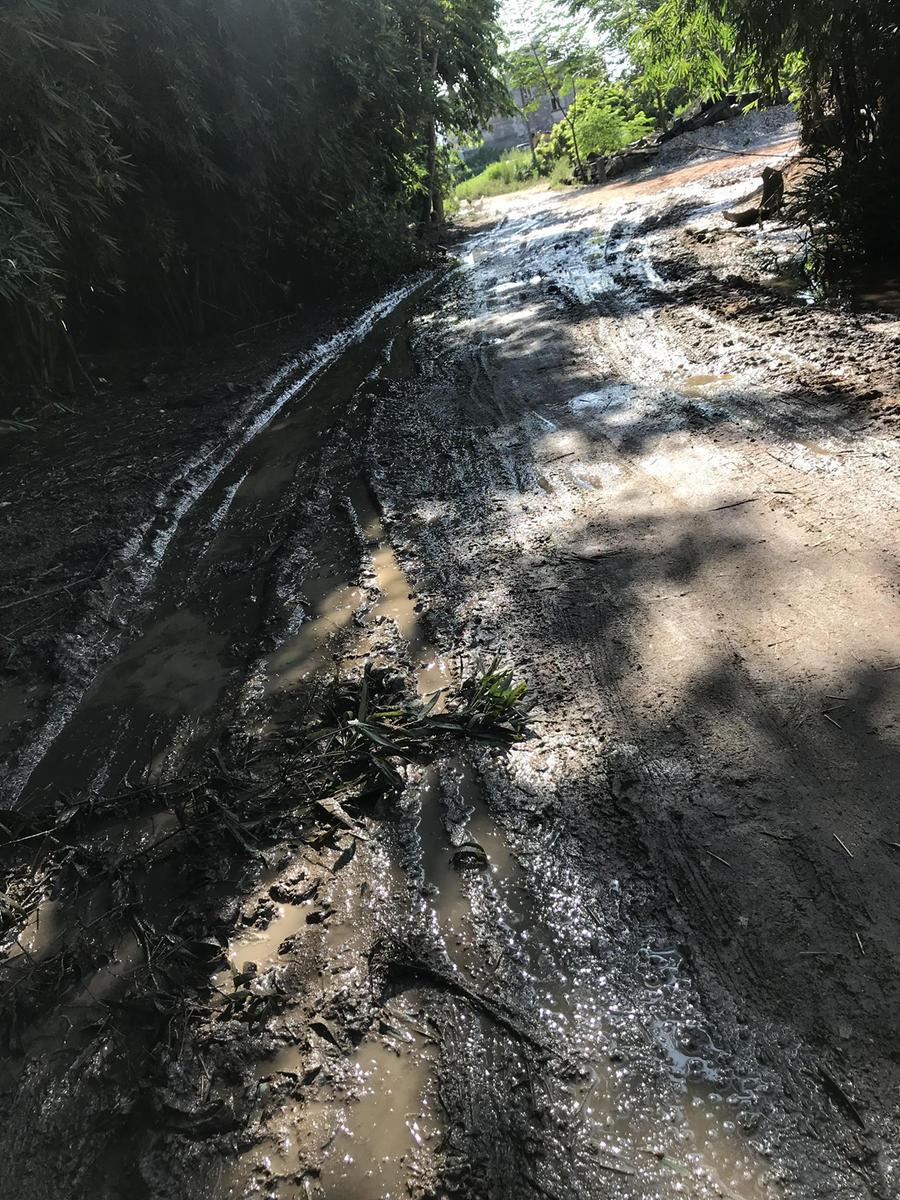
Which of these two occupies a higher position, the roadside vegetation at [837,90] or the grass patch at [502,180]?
the roadside vegetation at [837,90]

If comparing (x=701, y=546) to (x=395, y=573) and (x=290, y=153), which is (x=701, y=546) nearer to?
(x=395, y=573)

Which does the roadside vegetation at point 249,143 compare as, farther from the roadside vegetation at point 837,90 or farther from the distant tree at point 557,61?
the distant tree at point 557,61

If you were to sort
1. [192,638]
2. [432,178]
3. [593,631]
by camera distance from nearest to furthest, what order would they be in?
[593,631] < [192,638] < [432,178]

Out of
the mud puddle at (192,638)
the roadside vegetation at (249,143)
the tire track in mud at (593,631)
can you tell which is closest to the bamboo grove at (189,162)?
the roadside vegetation at (249,143)

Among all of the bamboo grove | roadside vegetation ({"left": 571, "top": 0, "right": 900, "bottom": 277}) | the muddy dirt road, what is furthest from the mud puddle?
roadside vegetation ({"left": 571, "top": 0, "right": 900, "bottom": 277})

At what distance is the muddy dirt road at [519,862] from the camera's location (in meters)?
1.47

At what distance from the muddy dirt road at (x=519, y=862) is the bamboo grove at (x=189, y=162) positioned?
3191mm

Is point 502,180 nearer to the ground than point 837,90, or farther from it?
nearer to the ground

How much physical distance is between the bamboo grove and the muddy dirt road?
10.5 ft

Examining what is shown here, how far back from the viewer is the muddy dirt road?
1469 mm

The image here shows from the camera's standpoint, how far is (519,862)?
1.98m

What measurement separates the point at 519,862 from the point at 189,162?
8029mm

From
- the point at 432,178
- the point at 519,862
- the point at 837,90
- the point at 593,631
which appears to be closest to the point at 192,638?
the point at 593,631

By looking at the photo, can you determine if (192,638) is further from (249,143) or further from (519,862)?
(249,143)
